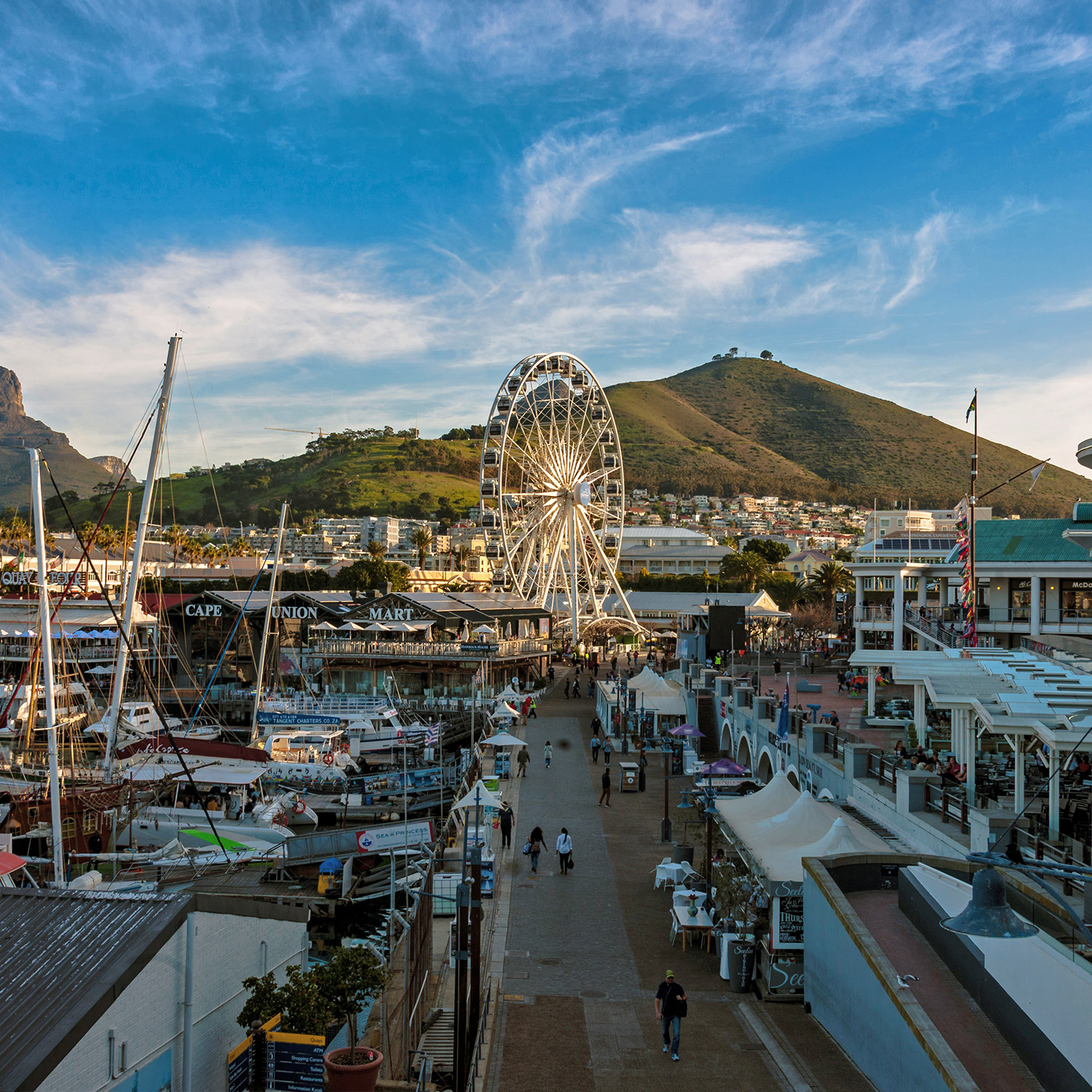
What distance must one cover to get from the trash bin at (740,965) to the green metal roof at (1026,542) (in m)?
25.8

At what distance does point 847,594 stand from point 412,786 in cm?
4374

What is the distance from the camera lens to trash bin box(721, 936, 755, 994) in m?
15.2

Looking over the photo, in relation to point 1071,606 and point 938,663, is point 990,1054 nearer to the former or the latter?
point 938,663

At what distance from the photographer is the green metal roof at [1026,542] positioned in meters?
36.8

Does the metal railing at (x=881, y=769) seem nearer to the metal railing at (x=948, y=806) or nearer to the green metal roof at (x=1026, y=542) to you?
the metal railing at (x=948, y=806)

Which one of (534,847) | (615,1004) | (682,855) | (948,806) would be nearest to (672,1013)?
(615,1004)

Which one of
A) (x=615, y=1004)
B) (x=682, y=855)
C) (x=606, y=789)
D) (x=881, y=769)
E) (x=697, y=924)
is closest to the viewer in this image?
(x=615, y=1004)

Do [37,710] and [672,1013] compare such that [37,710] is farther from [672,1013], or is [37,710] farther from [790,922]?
[672,1013]

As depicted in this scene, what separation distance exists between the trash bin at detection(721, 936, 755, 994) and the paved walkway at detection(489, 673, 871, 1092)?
0.94 ft

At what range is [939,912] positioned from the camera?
38.8 ft

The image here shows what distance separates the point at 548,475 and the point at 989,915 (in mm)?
58109

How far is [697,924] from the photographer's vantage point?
55.4ft

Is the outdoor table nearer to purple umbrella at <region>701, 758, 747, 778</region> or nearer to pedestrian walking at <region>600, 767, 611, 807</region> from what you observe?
purple umbrella at <region>701, 758, 747, 778</region>

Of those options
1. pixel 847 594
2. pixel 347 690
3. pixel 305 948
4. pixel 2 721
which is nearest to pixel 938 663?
pixel 305 948
